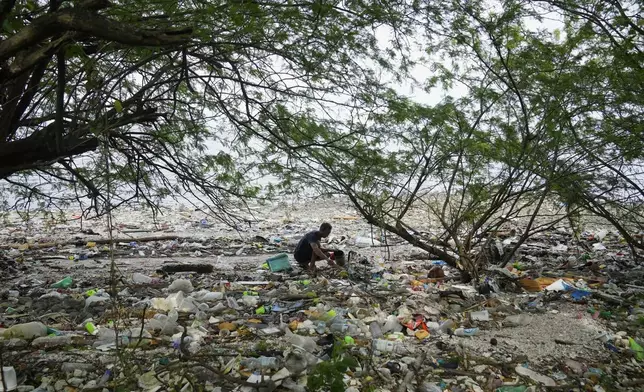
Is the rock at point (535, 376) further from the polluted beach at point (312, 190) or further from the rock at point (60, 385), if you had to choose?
the rock at point (60, 385)

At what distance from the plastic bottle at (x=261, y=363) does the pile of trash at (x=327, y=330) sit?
0.4 inches

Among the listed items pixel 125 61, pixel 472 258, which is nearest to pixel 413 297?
pixel 472 258

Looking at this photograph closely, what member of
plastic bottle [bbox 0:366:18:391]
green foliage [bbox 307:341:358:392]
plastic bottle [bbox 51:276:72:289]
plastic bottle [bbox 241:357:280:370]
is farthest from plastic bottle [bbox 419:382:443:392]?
plastic bottle [bbox 51:276:72:289]

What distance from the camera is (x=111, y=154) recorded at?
221 inches

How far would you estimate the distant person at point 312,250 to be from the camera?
602 cm

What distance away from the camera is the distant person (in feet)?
19.7

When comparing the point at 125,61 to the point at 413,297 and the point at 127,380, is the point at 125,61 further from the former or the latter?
the point at 413,297

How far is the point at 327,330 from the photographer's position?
139 inches

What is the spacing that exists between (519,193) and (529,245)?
9.44ft

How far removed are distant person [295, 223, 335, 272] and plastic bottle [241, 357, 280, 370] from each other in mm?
3079

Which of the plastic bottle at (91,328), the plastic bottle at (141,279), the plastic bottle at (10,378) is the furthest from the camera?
the plastic bottle at (141,279)

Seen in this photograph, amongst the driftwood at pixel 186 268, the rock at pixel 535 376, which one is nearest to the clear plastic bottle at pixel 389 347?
the rock at pixel 535 376

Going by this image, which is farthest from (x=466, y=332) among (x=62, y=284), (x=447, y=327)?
(x=62, y=284)

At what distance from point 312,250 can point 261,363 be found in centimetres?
341
